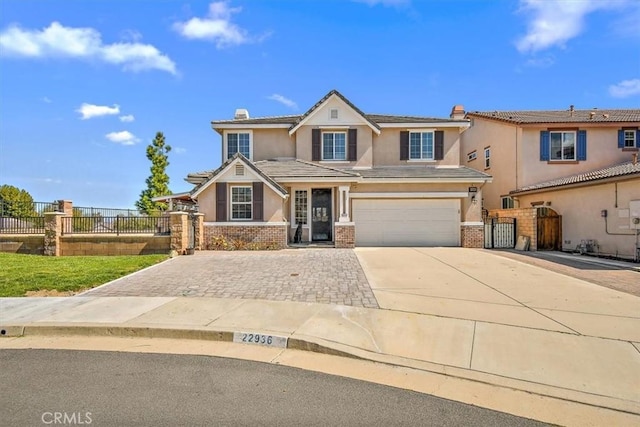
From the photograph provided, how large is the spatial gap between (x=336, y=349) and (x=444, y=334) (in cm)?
176

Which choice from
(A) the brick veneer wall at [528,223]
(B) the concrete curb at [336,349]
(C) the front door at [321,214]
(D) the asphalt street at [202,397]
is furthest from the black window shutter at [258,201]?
(A) the brick veneer wall at [528,223]

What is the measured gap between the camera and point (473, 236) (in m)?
17.8

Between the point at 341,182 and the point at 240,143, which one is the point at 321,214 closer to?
the point at 341,182

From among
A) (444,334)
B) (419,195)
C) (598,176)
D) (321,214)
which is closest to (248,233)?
(321,214)

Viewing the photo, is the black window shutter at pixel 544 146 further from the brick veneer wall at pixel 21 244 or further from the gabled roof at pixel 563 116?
the brick veneer wall at pixel 21 244

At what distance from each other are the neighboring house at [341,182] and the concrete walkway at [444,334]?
8857 mm

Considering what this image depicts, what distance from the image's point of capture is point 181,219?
1430 cm

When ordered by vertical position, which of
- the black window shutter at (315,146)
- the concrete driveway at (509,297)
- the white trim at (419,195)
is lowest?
the concrete driveway at (509,297)

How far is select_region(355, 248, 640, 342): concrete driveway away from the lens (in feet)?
19.8

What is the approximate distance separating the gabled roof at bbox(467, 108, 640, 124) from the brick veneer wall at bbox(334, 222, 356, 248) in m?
11.6

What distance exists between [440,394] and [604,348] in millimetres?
2815

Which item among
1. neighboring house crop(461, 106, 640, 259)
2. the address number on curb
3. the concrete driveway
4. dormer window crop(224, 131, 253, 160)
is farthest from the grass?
neighboring house crop(461, 106, 640, 259)

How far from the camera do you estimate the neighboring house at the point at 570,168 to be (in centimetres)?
1395

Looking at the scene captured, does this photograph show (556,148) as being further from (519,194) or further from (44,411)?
(44,411)
